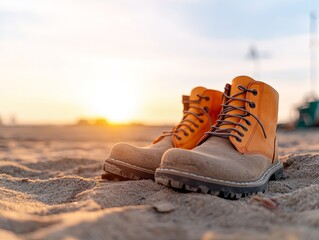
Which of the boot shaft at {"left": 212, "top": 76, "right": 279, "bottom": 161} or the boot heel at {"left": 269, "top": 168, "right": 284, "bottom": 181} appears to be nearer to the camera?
the boot shaft at {"left": 212, "top": 76, "right": 279, "bottom": 161}

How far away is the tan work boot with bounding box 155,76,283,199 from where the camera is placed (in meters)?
1.65

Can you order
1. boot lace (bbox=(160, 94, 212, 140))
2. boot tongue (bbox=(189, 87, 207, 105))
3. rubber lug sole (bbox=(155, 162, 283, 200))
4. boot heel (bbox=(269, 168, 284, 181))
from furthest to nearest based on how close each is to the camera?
1. boot tongue (bbox=(189, 87, 207, 105))
2. boot lace (bbox=(160, 94, 212, 140))
3. boot heel (bbox=(269, 168, 284, 181))
4. rubber lug sole (bbox=(155, 162, 283, 200))

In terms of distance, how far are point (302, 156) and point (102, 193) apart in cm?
143

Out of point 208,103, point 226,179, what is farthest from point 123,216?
point 208,103

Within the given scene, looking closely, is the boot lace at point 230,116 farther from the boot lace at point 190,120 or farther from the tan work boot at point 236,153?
the boot lace at point 190,120

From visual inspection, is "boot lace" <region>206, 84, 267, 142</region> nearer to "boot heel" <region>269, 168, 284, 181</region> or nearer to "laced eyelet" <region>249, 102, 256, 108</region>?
"laced eyelet" <region>249, 102, 256, 108</region>

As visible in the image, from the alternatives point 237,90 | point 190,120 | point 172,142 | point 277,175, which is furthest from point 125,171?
point 277,175

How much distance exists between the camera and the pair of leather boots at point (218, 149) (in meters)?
1.66

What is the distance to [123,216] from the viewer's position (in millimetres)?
1262

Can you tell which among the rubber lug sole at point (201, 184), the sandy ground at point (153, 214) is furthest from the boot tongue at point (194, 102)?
the rubber lug sole at point (201, 184)

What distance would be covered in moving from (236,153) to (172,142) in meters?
0.48

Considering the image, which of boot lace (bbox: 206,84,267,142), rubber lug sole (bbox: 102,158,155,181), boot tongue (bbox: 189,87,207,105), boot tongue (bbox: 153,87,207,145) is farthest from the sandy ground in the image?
boot tongue (bbox: 189,87,207,105)

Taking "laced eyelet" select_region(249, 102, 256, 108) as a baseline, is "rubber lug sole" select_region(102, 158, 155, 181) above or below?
below

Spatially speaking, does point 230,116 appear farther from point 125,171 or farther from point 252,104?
point 125,171
